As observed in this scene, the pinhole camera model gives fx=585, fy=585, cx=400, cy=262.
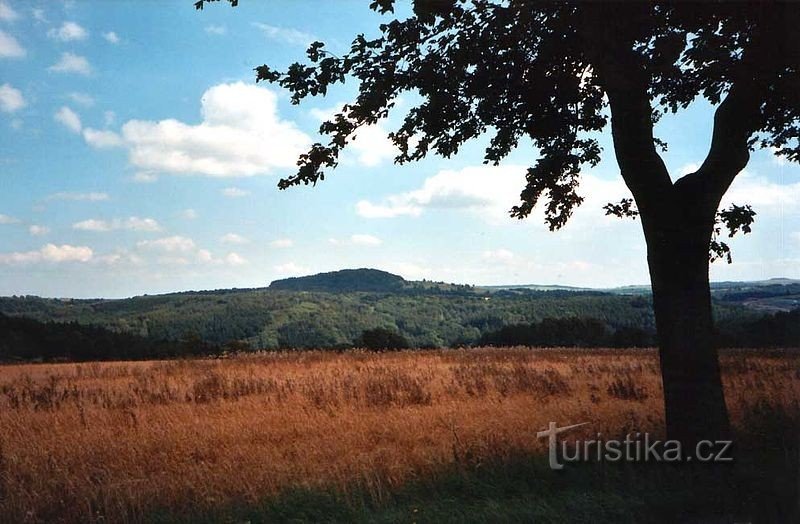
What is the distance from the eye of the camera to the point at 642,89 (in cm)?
736

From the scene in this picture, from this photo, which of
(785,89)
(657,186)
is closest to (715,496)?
(657,186)

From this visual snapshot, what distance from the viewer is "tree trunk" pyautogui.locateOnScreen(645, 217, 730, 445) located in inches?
273

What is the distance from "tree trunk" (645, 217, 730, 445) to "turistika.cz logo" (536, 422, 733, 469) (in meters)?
0.13

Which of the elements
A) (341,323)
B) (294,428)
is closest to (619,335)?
(294,428)

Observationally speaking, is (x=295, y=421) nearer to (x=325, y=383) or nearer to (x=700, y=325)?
(x=325, y=383)

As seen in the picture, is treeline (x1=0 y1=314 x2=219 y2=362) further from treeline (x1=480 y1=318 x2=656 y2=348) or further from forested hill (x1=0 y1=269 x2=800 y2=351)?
forested hill (x1=0 y1=269 x2=800 y2=351)

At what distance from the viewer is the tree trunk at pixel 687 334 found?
6938 mm

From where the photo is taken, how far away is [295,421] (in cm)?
1016

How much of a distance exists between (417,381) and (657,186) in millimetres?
8634

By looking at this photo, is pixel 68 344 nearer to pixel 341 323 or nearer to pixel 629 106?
pixel 629 106

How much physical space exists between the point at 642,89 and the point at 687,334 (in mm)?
3084

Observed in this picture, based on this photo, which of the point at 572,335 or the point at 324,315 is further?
the point at 324,315

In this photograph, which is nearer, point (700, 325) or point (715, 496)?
point (715, 496)

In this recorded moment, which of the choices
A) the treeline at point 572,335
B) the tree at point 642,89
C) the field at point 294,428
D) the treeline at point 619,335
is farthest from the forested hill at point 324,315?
the tree at point 642,89
